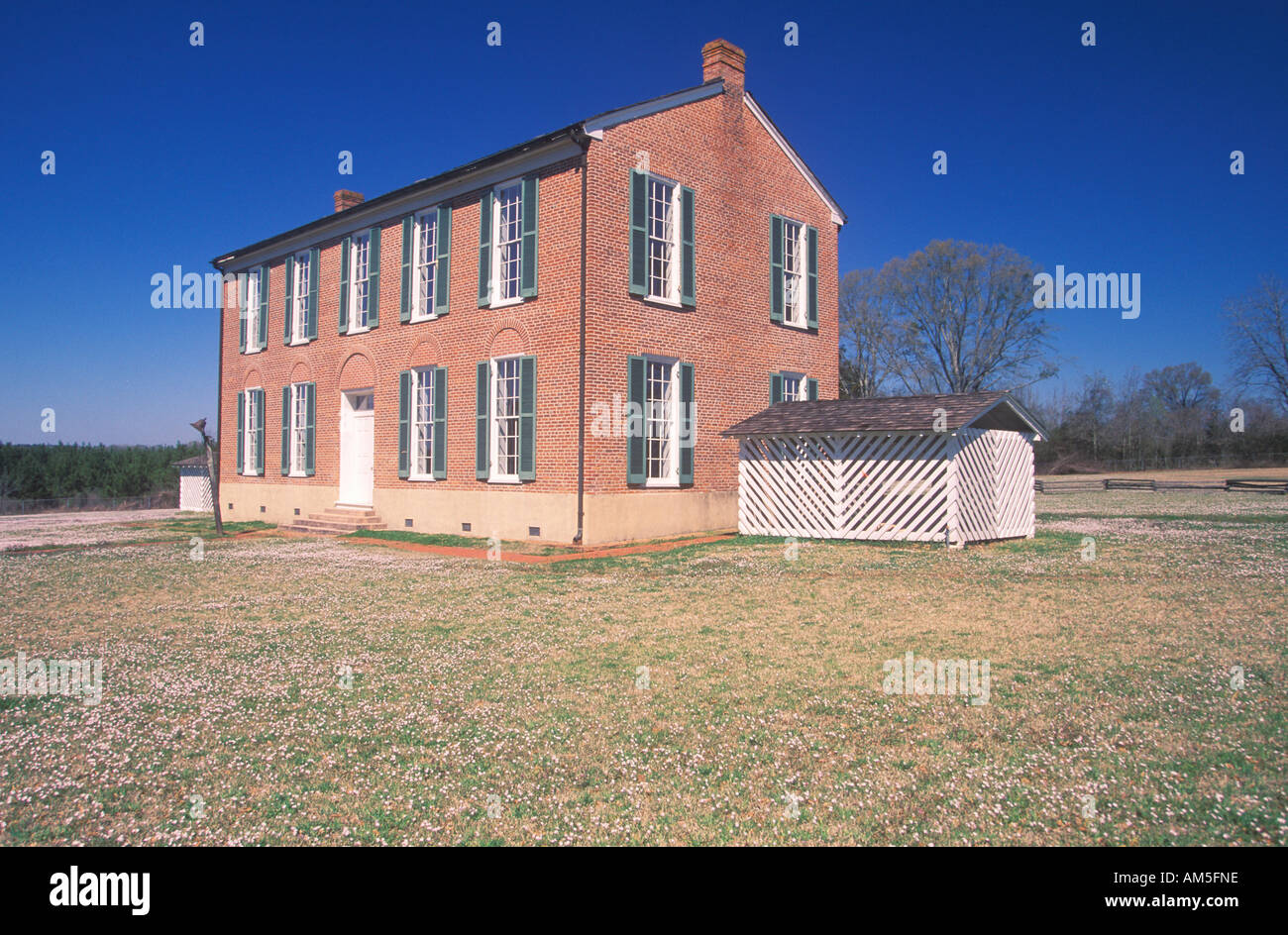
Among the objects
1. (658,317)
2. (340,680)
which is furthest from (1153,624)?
(658,317)

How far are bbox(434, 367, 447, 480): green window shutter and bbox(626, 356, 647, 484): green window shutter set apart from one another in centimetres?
475

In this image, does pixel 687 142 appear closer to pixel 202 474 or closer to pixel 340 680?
pixel 340 680

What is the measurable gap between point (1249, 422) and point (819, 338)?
49726 mm

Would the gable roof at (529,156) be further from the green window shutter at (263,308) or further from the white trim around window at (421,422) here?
the white trim around window at (421,422)

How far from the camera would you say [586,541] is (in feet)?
49.6

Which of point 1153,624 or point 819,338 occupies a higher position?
point 819,338

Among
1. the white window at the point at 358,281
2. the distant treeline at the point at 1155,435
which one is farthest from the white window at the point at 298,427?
the distant treeline at the point at 1155,435

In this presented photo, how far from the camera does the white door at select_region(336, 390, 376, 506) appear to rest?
67.7 feet

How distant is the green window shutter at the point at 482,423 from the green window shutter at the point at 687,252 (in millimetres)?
4555

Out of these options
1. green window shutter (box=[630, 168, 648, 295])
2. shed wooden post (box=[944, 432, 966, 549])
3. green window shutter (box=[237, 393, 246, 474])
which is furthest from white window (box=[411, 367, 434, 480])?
shed wooden post (box=[944, 432, 966, 549])

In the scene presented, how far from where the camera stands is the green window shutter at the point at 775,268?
19562 millimetres

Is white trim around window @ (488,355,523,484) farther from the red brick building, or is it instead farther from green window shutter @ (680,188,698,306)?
green window shutter @ (680,188,698,306)

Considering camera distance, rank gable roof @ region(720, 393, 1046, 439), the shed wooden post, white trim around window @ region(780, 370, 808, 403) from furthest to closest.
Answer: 1. white trim around window @ region(780, 370, 808, 403)
2. gable roof @ region(720, 393, 1046, 439)
3. the shed wooden post
